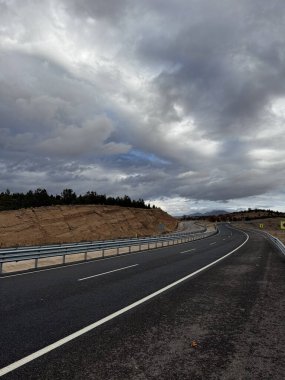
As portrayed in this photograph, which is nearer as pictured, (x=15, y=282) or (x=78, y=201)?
(x=15, y=282)

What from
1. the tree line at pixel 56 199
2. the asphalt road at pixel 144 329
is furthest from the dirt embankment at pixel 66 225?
the asphalt road at pixel 144 329

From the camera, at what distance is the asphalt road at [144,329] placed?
4480 millimetres

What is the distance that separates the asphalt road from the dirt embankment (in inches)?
1321

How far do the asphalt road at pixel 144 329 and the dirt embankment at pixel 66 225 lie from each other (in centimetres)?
3354

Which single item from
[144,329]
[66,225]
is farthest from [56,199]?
[144,329]

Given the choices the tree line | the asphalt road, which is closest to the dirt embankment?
the tree line

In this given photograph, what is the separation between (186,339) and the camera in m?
5.70

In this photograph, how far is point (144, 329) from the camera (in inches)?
244

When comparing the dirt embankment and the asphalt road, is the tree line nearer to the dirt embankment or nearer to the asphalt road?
the dirt embankment

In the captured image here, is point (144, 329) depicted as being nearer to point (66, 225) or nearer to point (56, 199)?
point (66, 225)

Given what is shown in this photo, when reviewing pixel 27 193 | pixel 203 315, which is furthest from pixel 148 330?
pixel 27 193

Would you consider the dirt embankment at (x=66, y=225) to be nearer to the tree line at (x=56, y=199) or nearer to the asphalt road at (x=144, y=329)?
the tree line at (x=56, y=199)

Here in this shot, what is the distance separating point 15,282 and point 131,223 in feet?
199

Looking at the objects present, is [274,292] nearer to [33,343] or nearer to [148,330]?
[148,330]
